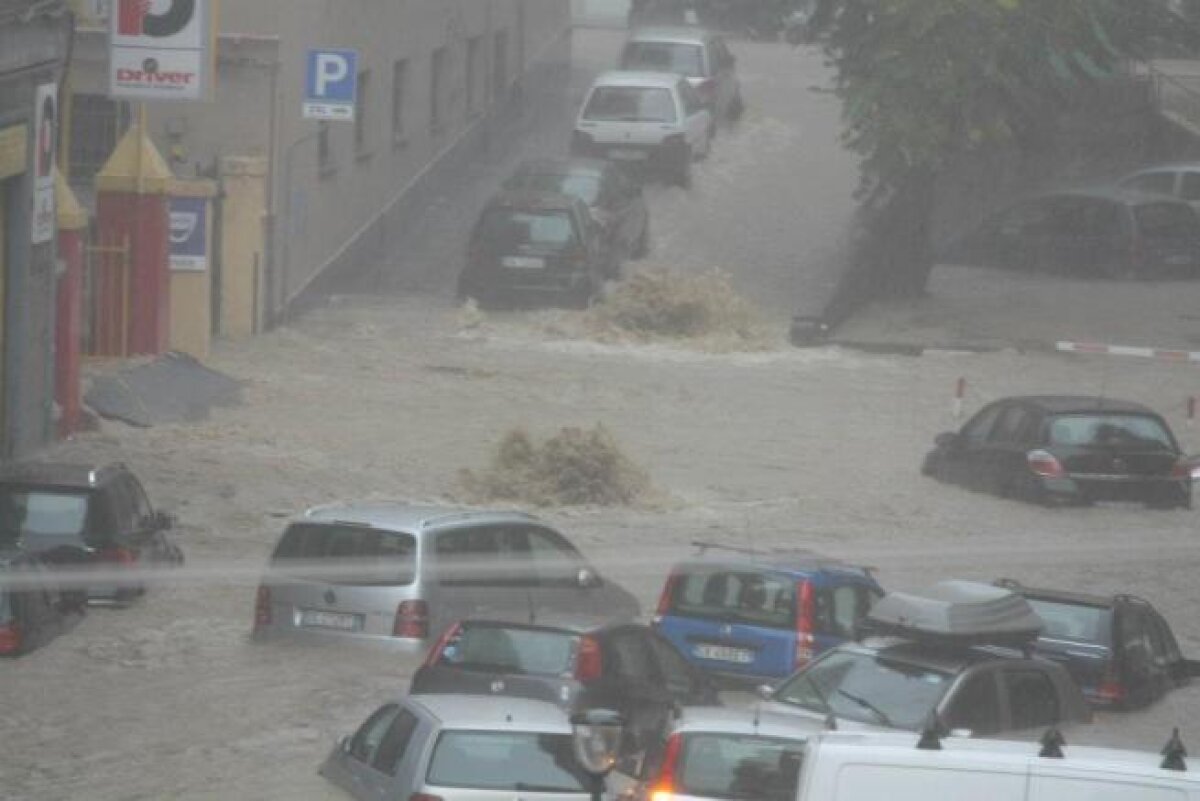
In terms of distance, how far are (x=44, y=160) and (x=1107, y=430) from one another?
35.0 ft

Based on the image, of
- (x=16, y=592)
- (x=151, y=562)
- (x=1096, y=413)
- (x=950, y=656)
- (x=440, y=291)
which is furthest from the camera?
(x=440, y=291)

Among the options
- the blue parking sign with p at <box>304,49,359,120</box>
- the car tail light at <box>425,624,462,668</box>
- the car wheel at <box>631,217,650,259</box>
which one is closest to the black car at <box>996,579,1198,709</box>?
the car tail light at <box>425,624,462,668</box>

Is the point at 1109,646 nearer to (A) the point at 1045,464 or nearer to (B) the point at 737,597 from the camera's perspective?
(B) the point at 737,597

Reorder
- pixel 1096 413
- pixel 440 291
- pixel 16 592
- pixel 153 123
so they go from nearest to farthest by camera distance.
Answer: pixel 16 592
pixel 1096 413
pixel 153 123
pixel 440 291

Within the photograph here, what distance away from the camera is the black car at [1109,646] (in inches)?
735

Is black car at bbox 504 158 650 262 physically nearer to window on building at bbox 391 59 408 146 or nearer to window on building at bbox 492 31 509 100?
window on building at bbox 391 59 408 146

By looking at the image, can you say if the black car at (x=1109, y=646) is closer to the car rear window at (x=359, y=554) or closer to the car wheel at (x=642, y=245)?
the car rear window at (x=359, y=554)

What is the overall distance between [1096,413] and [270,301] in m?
12.4

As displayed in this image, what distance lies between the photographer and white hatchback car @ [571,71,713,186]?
1778 inches

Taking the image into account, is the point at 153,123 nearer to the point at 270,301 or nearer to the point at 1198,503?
the point at 270,301

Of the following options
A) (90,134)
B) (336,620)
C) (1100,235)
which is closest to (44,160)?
(90,134)

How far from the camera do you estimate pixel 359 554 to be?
1795 centimetres

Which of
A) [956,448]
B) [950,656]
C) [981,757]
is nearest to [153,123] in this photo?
[956,448]

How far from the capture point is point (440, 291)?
39281 millimetres
